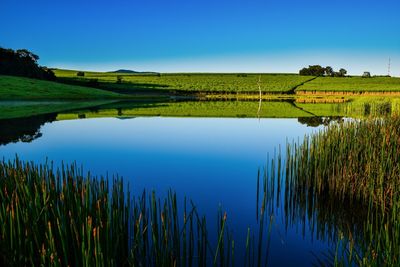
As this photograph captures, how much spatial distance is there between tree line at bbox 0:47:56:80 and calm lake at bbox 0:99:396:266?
4393 cm

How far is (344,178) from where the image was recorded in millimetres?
9344

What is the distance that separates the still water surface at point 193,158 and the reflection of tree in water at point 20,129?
0.43m

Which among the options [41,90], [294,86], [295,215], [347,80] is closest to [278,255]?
[295,215]

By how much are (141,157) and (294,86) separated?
86.8 metres

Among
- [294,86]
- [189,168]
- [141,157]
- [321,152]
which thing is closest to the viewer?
[321,152]

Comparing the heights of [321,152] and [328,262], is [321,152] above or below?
above

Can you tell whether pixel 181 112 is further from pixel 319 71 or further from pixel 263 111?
pixel 319 71

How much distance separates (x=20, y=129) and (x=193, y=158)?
1291 centimetres

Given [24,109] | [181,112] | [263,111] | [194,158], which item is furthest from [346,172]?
[24,109]

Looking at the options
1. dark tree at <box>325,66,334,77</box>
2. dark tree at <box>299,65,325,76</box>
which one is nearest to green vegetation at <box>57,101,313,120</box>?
dark tree at <box>299,65,325,76</box>

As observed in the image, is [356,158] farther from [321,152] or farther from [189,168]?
[189,168]

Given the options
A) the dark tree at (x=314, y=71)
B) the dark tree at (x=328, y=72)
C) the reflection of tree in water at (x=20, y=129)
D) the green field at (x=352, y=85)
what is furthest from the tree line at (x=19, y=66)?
the dark tree at (x=328, y=72)

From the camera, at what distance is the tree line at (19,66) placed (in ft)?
222

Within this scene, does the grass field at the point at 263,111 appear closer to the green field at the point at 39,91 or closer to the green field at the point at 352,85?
the green field at the point at 39,91
